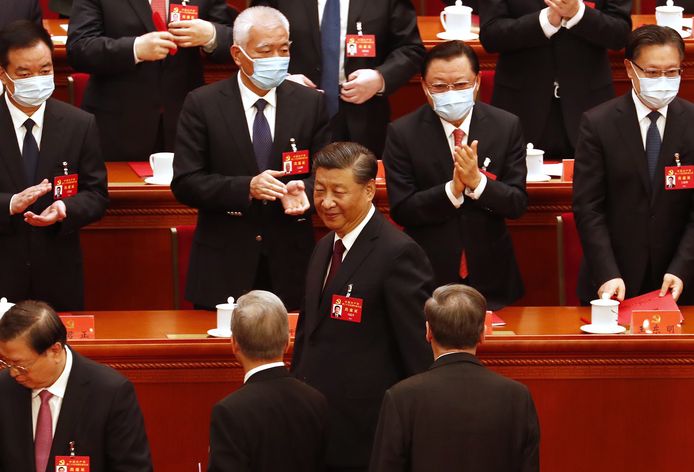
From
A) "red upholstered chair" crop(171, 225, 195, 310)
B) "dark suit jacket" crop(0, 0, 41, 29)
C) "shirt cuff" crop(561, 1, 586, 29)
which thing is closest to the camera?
"red upholstered chair" crop(171, 225, 195, 310)

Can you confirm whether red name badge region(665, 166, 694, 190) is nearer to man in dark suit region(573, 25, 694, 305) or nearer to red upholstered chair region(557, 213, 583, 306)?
man in dark suit region(573, 25, 694, 305)

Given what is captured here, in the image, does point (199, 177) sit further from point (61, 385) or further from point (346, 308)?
point (61, 385)

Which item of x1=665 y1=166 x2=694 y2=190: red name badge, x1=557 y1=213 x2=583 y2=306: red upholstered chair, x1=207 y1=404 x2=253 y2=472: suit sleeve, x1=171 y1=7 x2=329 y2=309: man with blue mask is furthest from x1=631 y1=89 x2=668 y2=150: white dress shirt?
x1=207 y1=404 x2=253 y2=472: suit sleeve

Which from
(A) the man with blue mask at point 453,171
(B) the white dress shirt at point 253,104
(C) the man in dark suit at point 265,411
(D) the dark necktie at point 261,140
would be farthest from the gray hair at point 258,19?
(C) the man in dark suit at point 265,411

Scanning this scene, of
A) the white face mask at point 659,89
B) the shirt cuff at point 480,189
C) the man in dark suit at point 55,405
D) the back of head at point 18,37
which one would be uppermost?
the back of head at point 18,37

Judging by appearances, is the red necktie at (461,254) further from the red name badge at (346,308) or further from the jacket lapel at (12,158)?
the jacket lapel at (12,158)

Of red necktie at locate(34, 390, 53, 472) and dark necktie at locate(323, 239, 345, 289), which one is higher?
dark necktie at locate(323, 239, 345, 289)

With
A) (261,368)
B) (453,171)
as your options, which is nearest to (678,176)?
(453,171)

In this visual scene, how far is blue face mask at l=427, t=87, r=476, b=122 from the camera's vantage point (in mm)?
4738

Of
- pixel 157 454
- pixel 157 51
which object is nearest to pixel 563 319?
pixel 157 454

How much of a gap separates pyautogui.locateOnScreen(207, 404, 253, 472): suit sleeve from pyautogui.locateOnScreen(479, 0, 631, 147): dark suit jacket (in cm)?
255

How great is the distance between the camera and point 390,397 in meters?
3.40

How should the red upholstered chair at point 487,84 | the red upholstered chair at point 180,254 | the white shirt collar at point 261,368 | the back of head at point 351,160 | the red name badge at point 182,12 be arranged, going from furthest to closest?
the red upholstered chair at point 487,84, the red name badge at point 182,12, the red upholstered chair at point 180,254, the back of head at point 351,160, the white shirt collar at point 261,368

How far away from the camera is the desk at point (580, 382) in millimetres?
4438
